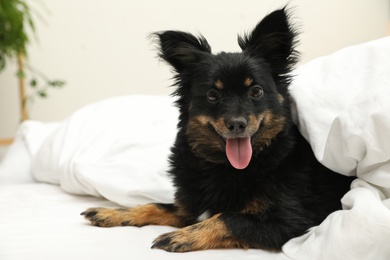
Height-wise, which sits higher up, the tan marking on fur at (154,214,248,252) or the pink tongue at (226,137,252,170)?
the pink tongue at (226,137,252,170)

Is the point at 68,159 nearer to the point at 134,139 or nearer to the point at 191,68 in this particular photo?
the point at 134,139

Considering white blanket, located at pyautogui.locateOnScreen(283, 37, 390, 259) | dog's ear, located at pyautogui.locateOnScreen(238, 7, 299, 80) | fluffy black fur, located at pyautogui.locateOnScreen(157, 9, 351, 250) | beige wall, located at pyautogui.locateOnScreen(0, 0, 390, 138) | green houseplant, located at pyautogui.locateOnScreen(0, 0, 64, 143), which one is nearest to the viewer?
white blanket, located at pyautogui.locateOnScreen(283, 37, 390, 259)

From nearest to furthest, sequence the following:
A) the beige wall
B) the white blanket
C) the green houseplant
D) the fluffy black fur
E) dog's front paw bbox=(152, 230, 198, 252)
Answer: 1. the white blanket
2. dog's front paw bbox=(152, 230, 198, 252)
3. the fluffy black fur
4. the green houseplant
5. the beige wall

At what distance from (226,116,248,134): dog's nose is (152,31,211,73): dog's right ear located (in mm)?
388

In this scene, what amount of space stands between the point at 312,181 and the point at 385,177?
37cm

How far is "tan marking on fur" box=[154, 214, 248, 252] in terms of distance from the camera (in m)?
1.74

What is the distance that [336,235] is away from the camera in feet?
5.29

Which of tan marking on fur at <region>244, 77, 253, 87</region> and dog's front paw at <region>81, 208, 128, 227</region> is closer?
tan marking on fur at <region>244, 77, 253, 87</region>

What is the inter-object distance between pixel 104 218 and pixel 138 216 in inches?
5.7

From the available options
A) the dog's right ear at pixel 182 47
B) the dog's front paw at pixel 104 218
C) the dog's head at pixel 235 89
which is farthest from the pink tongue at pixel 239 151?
the dog's front paw at pixel 104 218

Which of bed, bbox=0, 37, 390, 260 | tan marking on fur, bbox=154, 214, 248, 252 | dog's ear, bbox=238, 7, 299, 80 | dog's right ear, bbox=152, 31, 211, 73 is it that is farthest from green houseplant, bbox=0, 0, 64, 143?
tan marking on fur, bbox=154, 214, 248, 252

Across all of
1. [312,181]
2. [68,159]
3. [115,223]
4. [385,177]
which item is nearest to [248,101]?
[312,181]

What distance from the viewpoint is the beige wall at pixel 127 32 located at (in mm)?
4539

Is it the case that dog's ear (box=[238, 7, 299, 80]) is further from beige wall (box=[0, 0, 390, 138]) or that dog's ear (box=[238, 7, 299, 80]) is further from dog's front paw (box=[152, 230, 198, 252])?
beige wall (box=[0, 0, 390, 138])
